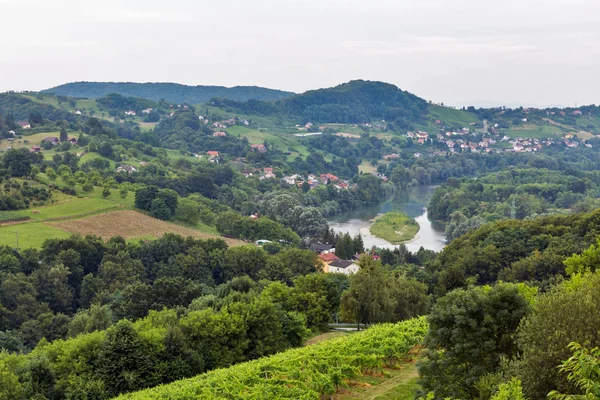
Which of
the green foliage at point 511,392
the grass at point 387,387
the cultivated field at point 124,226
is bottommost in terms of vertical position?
the cultivated field at point 124,226

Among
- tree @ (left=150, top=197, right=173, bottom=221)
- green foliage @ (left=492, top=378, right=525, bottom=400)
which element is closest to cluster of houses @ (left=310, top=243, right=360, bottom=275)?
tree @ (left=150, top=197, right=173, bottom=221)

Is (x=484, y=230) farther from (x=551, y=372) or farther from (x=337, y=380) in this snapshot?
(x=551, y=372)

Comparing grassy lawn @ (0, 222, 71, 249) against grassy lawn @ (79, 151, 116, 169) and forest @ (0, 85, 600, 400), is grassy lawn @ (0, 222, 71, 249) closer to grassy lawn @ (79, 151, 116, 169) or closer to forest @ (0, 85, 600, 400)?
forest @ (0, 85, 600, 400)

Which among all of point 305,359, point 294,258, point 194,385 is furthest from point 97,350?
point 294,258

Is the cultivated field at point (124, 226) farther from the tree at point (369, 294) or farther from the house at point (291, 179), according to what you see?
the house at point (291, 179)

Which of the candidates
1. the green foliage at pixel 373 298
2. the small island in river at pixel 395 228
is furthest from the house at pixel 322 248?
the green foliage at pixel 373 298
